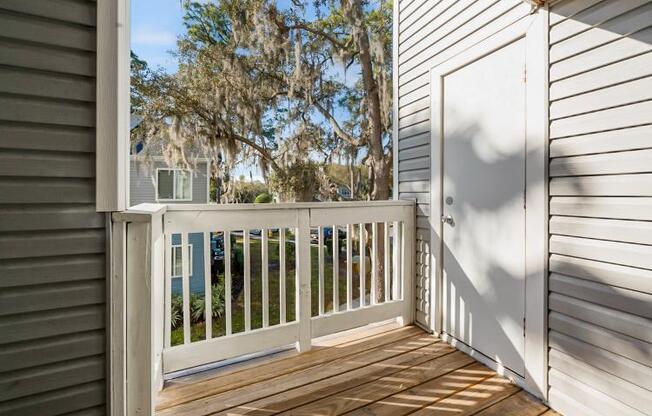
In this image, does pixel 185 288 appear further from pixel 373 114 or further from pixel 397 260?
pixel 373 114

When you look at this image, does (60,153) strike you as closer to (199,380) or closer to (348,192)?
(199,380)

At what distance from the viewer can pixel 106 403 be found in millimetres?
1306

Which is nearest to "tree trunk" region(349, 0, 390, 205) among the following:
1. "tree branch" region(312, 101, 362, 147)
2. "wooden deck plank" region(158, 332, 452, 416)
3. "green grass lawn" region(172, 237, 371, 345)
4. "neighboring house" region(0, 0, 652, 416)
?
"tree branch" region(312, 101, 362, 147)

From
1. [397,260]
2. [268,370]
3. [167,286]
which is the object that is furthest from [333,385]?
[397,260]

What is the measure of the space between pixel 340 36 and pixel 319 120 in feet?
5.68

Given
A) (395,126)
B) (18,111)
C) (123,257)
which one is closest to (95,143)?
(18,111)

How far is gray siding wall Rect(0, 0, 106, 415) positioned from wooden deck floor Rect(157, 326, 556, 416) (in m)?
0.72

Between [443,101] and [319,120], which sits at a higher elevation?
[319,120]

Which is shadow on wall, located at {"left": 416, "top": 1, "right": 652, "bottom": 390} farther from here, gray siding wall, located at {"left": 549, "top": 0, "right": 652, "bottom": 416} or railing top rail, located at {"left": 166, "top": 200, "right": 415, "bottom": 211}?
railing top rail, located at {"left": 166, "top": 200, "right": 415, "bottom": 211}

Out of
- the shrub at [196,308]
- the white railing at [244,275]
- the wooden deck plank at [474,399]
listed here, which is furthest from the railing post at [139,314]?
the shrub at [196,308]

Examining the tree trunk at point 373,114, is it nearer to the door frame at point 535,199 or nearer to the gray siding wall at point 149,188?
the gray siding wall at point 149,188

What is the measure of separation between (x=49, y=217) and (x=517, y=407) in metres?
2.41

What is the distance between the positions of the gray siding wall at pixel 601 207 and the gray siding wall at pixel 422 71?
70cm

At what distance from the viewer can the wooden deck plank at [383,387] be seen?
1.75 m
